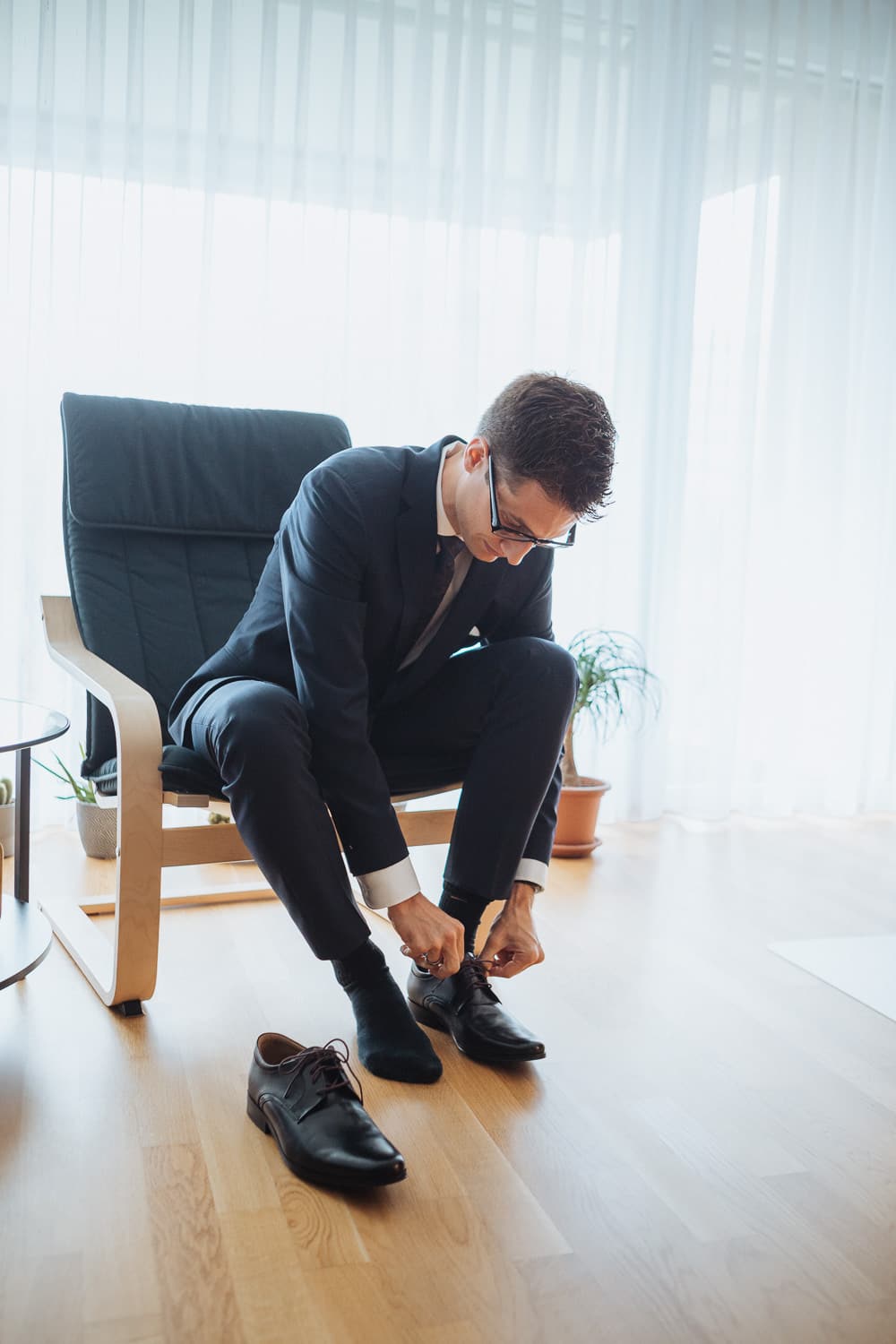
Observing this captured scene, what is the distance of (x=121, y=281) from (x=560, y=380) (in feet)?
4.98

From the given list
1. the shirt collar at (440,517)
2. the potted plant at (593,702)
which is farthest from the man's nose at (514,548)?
the potted plant at (593,702)

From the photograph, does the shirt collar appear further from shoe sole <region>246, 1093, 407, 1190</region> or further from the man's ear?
shoe sole <region>246, 1093, 407, 1190</region>

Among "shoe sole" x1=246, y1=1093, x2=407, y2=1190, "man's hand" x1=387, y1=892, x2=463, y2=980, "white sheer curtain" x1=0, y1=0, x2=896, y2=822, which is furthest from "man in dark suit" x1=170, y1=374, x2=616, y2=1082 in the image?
"white sheer curtain" x1=0, y1=0, x2=896, y2=822

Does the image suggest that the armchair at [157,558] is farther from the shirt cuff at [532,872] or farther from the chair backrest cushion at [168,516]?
the shirt cuff at [532,872]

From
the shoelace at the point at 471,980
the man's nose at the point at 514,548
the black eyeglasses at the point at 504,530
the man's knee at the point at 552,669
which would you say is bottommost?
the shoelace at the point at 471,980

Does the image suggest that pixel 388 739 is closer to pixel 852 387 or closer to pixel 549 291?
pixel 549 291

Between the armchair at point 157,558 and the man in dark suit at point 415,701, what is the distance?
17cm

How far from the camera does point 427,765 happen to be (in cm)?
174

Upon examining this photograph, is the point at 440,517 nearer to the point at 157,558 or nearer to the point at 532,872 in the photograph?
the point at 532,872

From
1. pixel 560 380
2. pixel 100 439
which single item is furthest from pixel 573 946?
pixel 100 439

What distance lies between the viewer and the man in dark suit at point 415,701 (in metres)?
1.47

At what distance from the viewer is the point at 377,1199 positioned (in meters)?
1.27

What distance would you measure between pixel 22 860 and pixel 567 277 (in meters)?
2.00

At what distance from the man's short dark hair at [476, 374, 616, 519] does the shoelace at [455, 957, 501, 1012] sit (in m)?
0.67
